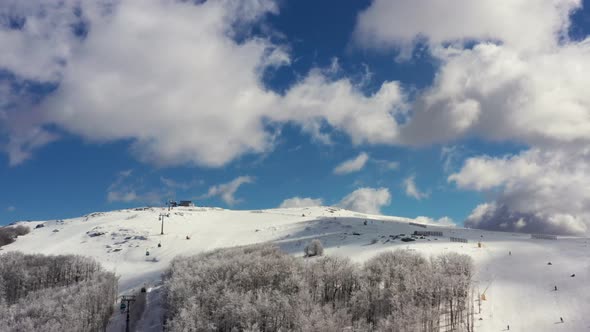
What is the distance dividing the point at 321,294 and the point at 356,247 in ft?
83.3

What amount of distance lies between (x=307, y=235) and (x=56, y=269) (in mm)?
58905

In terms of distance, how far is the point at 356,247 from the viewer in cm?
9969

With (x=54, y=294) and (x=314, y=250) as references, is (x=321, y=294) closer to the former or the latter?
(x=314, y=250)

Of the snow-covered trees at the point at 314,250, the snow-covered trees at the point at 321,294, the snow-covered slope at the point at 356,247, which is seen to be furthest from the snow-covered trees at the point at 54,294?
the snow-covered trees at the point at 314,250

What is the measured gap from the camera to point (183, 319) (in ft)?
208

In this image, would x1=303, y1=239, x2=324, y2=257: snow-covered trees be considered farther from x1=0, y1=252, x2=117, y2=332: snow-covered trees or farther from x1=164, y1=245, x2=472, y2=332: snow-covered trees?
x1=0, y1=252, x2=117, y2=332: snow-covered trees

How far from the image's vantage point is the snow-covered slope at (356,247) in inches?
2459

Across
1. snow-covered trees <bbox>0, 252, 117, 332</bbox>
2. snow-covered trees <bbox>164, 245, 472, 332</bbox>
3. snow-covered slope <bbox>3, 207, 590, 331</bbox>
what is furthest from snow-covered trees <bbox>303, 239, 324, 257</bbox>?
snow-covered trees <bbox>0, 252, 117, 332</bbox>

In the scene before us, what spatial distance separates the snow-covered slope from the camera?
62469 mm

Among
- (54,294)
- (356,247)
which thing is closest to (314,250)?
(356,247)

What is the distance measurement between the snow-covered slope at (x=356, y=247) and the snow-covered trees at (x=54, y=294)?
8.83 meters

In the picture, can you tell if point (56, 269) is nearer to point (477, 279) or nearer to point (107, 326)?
point (107, 326)

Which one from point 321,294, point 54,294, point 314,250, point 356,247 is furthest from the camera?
point 356,247

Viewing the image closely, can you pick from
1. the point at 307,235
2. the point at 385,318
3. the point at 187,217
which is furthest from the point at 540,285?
the point at 187,217
